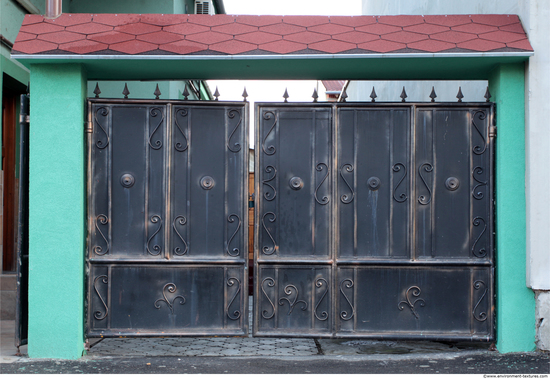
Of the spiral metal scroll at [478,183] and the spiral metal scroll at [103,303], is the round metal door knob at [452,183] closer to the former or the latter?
the spiral metal scroll at [478,183]

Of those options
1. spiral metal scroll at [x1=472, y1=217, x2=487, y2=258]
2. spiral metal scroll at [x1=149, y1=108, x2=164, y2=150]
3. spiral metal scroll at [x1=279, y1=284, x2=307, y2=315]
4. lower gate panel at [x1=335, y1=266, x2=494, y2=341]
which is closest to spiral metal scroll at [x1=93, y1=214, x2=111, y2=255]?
spiral metal scroll at [x1=149, y1=108, x2=164, y2=150]

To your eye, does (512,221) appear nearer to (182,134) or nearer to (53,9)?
(182,134)

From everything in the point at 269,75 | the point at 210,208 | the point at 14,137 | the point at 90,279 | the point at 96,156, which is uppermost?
the point at 269,75

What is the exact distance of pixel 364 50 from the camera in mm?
4074

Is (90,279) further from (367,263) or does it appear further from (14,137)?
(14,137)

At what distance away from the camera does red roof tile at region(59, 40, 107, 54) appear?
160 inches

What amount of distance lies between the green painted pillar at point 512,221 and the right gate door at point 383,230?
121 millimetres

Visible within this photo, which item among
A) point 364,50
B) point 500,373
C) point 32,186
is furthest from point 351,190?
point 32,186

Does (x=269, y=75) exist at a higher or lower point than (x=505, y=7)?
lower

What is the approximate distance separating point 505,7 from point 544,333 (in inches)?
126

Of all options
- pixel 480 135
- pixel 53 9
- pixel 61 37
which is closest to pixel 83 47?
pixel 61 37

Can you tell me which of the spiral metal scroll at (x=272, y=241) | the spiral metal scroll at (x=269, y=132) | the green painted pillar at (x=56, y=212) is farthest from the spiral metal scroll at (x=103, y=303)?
the spiral metal scroll at (x=269, y=132)

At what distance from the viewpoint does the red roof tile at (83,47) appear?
13.4ft

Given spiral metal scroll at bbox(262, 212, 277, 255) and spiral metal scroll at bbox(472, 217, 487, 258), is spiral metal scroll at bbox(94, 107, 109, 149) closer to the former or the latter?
spiral metal scroll at bbox(262, 212, 277, 255)
